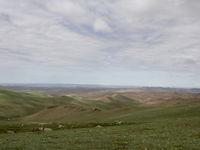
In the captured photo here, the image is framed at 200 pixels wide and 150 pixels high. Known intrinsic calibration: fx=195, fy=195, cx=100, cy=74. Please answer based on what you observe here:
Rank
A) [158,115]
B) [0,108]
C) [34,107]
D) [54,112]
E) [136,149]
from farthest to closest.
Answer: [34,107], [0,108], [54,112], [158,115], [136,149]

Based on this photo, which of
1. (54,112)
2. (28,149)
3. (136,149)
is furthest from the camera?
(54,112)

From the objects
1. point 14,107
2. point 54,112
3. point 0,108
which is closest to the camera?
point 54,112

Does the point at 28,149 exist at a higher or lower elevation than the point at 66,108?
higher

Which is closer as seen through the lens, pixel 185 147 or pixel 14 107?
pixel 185 147

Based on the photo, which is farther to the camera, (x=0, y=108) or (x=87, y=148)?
(x=0, y=108)

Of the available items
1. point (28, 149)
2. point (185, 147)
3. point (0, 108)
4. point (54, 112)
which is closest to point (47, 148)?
point (28, 149)

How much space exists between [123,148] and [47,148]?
25.7ft

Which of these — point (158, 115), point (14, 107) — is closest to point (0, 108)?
point (14, 107)

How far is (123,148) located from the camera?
755 inches

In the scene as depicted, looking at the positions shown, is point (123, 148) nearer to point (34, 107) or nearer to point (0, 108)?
point (0, 108)

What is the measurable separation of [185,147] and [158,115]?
158ft

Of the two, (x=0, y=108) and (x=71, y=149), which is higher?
(x=71, y=149)

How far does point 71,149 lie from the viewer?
766 inches

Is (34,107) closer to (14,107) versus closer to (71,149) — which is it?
(14,107)
